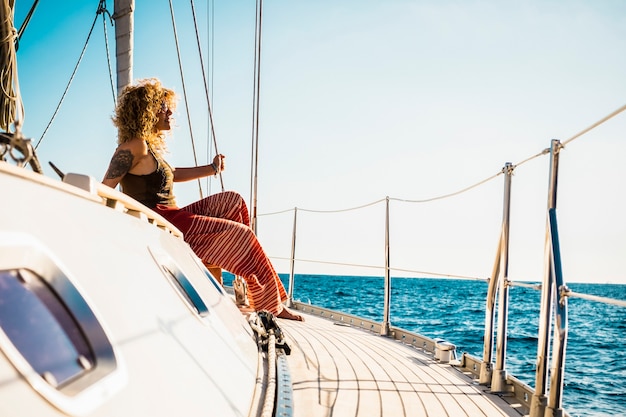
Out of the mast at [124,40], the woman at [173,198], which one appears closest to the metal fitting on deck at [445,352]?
the woman at [173,198]

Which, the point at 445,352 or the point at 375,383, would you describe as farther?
the point at 445,352

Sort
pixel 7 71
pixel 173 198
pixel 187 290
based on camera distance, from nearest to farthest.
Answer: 1. pixel 7 71
2. pixel 187 290
3. pixel 173 198

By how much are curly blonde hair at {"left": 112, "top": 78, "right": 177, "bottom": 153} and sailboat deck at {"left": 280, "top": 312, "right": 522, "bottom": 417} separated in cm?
121

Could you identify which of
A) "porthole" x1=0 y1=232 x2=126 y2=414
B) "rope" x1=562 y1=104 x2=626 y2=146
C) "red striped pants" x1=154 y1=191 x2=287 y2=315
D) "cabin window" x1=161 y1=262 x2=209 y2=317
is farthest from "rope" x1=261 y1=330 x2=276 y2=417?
"rope" x1=562 y1=104 x2=626 y2=146

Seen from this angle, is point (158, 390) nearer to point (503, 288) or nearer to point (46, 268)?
point (46, 268)

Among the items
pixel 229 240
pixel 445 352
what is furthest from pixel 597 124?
pixel 229 240

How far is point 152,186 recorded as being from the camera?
2.54m

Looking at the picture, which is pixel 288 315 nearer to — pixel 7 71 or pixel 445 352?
pixel 445 352

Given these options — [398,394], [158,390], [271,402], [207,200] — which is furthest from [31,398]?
[207,200]

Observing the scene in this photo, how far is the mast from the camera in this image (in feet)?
10.2

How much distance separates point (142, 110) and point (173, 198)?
0.48 m

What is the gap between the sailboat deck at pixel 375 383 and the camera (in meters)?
1.89

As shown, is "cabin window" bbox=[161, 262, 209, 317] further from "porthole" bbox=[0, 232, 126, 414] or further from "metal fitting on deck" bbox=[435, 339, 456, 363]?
"metal fitting on deck" bbox=[435, 339, 456, 363]

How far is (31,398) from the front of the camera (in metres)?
0.49
